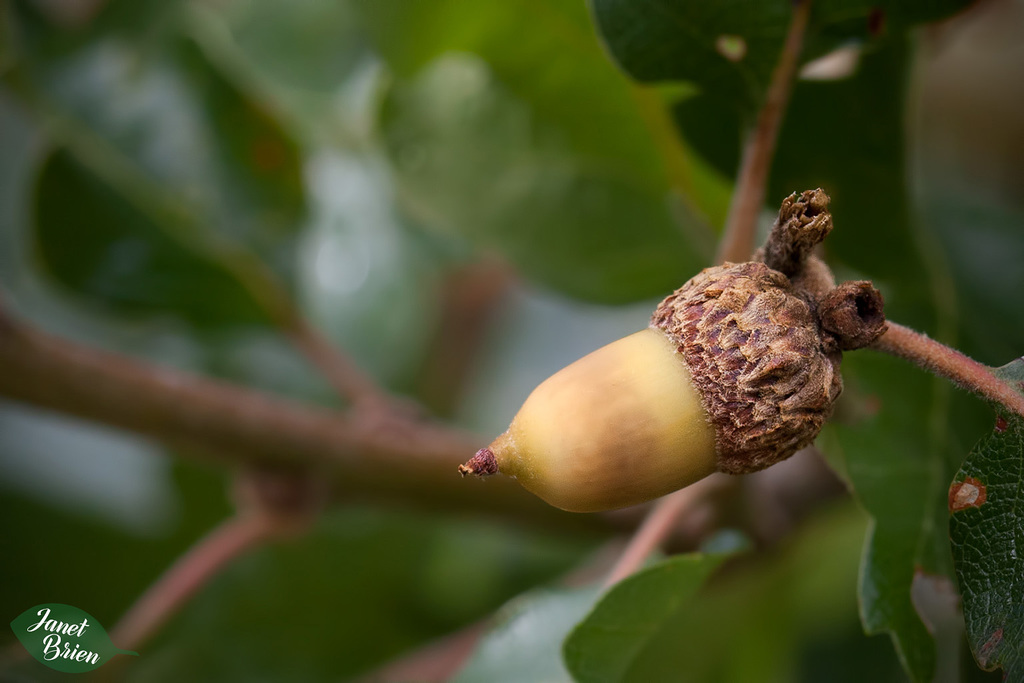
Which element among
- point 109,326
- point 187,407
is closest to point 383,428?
point 187,407

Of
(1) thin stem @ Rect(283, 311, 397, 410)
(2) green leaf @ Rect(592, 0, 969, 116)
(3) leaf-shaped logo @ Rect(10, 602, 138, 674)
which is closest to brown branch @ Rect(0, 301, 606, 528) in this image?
(1) thin stem @ Rect(283, 311, 397, 410)

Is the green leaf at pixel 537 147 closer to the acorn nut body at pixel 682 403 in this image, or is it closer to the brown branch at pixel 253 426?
the brown branch at pixel 253 426

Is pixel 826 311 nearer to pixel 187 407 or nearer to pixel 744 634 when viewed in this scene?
pixel 187 407

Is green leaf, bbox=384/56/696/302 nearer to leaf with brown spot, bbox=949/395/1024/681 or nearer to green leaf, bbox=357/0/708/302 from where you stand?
green leaf, bbox=357/0/708/302

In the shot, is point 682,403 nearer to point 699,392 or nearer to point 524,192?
point 699,392

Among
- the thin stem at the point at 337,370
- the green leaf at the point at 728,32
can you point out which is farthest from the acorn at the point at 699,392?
the thin stem at the point at 337,370

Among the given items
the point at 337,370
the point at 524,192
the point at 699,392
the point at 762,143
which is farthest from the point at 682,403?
the point at 337,370
